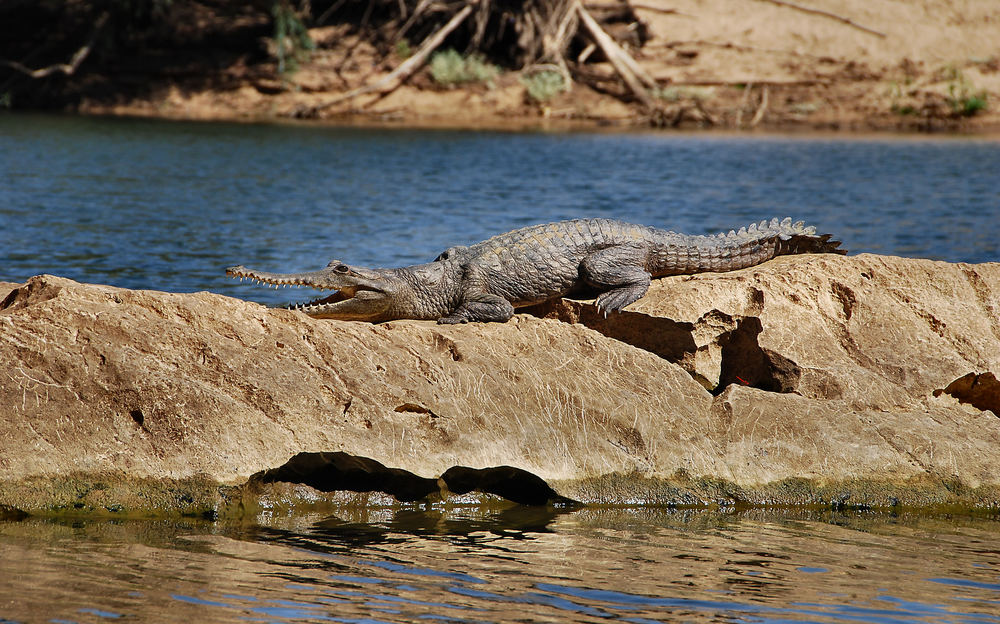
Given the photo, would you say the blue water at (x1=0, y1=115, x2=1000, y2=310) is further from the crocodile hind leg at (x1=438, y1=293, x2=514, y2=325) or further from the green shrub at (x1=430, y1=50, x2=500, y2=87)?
the crocodile hind leg at (x1=438, y1=293, x2=514, y2=325)

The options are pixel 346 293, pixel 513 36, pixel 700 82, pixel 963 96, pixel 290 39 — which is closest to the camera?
pixel 346 293

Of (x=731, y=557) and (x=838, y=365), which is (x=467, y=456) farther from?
(x=838, y=365)

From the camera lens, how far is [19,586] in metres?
4.15

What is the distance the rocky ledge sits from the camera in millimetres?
5227

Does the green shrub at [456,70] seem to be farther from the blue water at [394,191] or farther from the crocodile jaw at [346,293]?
the crocodile jaw at [346,293]

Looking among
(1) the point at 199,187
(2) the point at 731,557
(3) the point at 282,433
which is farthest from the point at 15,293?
(1) the point at 199,187

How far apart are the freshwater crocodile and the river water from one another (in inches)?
71.9

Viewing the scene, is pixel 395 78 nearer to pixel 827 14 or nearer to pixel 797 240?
pixel 827 14

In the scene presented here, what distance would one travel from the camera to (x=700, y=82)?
2928cm

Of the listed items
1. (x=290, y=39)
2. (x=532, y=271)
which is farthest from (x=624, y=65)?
(x=532, y=271)

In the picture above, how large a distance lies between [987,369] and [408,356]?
3.70 meters

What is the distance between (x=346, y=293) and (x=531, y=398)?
69.2 inches

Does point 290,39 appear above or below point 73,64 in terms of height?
above

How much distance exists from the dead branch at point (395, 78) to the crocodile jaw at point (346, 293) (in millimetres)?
22383
